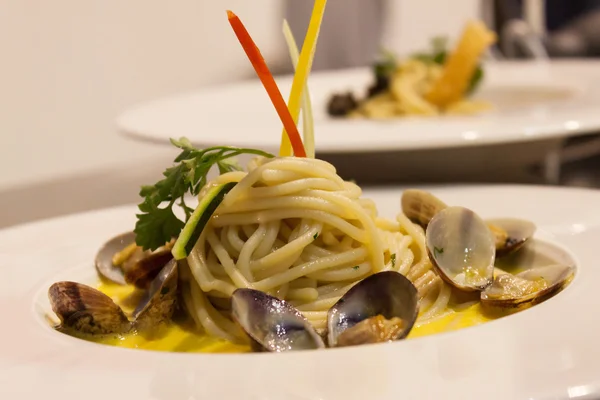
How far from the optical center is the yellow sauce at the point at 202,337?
1.66 meters

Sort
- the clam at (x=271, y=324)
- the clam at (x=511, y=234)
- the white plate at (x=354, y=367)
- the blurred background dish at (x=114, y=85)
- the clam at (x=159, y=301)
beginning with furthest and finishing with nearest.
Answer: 1. the blurred background dish at (x=114, y=85)
2. the clam at (x=511, y=234)
3. the clam at (x=159, y=301)
4. the clam at (x=271, y=324)
5. the white plate at (x=354, y=367)

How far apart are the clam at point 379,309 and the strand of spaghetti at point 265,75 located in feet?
1.42

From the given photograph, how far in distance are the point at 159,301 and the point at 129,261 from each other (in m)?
0.37

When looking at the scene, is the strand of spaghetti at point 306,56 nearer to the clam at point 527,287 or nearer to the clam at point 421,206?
the clam at point 421,206


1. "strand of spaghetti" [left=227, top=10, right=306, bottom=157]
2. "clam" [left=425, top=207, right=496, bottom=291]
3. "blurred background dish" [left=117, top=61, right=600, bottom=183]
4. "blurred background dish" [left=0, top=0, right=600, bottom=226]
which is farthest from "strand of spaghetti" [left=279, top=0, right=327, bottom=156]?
"blurred background dish" [left=0, top=0, right=600, bottom=226]

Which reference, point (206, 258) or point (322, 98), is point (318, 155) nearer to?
point (206, 258)

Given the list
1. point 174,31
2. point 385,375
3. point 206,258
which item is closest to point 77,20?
point 174,31

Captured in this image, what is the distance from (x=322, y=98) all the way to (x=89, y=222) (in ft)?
9.94

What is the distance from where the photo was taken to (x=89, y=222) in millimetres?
2477

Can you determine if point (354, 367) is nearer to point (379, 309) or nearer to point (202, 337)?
point (379, 309)

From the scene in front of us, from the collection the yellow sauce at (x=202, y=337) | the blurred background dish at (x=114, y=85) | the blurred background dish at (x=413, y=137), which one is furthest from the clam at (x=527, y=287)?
the blurred background dish at (x=114, y=85)

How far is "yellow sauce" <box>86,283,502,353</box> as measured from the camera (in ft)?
5.45

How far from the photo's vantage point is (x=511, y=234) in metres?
2.11

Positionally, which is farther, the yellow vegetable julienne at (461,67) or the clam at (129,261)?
the yellow vegetable julienne at (461,67)
